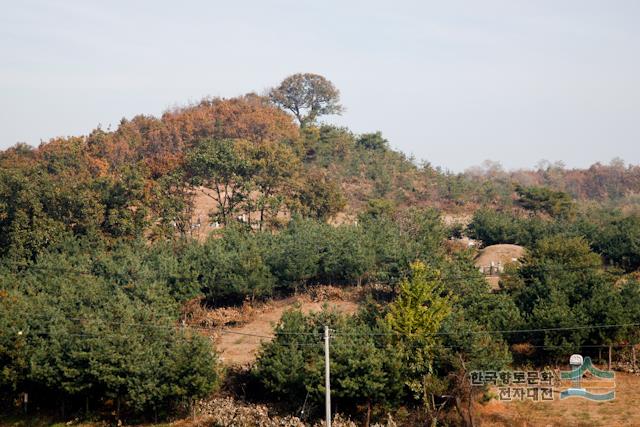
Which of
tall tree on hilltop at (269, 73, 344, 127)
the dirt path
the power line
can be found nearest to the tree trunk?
the dirt path

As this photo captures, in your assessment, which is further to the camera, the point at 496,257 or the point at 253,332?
the point at 496,257

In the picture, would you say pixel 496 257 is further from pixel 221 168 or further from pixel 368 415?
pixel 368 415

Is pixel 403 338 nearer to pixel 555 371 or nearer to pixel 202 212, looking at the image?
pixel 555 371

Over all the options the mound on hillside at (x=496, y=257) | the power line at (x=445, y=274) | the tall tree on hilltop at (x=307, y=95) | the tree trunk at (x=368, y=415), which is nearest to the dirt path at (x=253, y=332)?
the power line at (x=445, y=274)

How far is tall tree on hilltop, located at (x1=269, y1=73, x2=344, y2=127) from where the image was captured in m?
69.8

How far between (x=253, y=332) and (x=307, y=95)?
4271 centimetres

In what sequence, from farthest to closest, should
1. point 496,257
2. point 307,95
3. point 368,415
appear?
point 307,95 → point 496,257 → point 368,415

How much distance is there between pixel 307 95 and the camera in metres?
71.0

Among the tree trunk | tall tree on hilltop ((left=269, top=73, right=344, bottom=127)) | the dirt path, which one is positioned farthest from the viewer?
tall tree on hilltop ((left=269, top=73, right=344, bottom=127))

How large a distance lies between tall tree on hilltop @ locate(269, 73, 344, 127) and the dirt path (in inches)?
1483

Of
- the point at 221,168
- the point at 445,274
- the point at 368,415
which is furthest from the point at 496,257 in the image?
the point at 368,415

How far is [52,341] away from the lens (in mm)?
25031

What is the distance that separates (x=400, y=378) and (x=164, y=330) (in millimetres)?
7746

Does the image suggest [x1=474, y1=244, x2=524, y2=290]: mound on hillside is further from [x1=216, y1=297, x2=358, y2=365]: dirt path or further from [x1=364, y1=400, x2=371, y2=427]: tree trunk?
[x1=364, y1=400, x2=371, y2=427]: tree trunk
